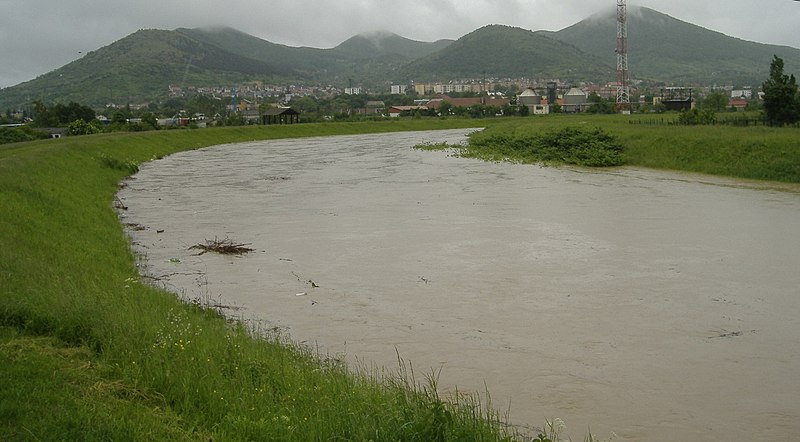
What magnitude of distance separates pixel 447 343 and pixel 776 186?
18526 mm

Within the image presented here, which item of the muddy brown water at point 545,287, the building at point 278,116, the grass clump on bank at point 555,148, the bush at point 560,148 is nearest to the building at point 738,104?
the grass clump on bank at point 555,148

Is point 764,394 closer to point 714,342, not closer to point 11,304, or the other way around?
point 714,342

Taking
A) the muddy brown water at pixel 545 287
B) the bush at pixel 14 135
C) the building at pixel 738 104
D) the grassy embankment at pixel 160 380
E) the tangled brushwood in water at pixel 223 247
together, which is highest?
the bush at pixel 14 135

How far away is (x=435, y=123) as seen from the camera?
8325cm

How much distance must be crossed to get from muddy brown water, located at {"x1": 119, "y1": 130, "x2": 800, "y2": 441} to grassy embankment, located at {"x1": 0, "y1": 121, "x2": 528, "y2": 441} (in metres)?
1.15

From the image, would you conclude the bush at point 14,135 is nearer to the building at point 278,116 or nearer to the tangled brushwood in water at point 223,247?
the building at point 278,116

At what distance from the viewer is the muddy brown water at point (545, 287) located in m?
7.39

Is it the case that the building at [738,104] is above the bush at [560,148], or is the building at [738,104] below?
above

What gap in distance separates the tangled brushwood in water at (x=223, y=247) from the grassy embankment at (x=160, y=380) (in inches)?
140

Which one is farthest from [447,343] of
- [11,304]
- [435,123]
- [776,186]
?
[435,123]

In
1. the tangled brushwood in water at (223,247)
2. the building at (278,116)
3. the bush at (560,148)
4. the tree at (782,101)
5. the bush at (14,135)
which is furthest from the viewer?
the building at (278,116)

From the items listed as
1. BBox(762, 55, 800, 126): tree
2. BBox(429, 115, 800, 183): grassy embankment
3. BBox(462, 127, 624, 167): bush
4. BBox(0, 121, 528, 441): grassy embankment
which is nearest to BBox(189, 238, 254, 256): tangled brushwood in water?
BBox(0, 121, 528, 441): grassy embankment

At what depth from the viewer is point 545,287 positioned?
454 inches

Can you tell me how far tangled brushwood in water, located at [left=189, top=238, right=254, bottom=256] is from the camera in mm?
14430
